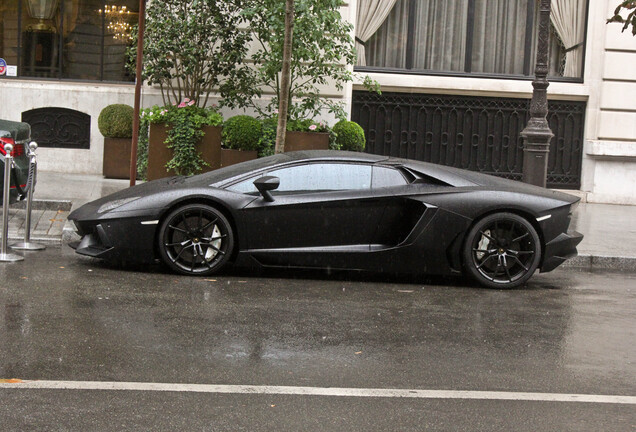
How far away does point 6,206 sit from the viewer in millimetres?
9297

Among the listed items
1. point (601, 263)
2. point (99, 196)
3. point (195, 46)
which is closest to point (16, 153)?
point (99, 196)

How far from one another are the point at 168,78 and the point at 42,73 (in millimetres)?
2878

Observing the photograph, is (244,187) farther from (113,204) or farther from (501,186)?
(501,186)

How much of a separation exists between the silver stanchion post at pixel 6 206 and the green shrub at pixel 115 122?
228 inches

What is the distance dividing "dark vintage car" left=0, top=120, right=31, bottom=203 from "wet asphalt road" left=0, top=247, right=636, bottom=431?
1.25m

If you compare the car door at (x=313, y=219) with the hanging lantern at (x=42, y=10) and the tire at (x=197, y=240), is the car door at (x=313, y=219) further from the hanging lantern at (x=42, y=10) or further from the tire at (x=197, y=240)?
the hanging lantern at (x=42, y=10)

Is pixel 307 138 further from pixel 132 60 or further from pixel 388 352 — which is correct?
pixel 388 352

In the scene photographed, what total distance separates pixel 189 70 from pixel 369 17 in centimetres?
423

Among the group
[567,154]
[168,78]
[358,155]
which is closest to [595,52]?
[567,154]

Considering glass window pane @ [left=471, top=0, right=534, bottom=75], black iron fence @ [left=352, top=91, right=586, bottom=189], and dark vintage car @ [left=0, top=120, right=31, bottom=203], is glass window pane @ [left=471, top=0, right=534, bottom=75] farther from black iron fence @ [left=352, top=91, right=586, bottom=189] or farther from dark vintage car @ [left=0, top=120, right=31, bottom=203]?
dark vintage car @ [left=0, top=120, right=31, bottom=203]

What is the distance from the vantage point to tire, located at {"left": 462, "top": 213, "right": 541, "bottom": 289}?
8703mm

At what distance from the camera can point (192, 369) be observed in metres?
5.56

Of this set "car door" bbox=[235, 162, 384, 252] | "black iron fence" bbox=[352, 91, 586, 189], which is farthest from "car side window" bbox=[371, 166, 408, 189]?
"black iron fence" bbox=[352, 91, 586, 189]

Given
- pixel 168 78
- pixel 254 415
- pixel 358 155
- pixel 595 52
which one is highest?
pixel 595 52
